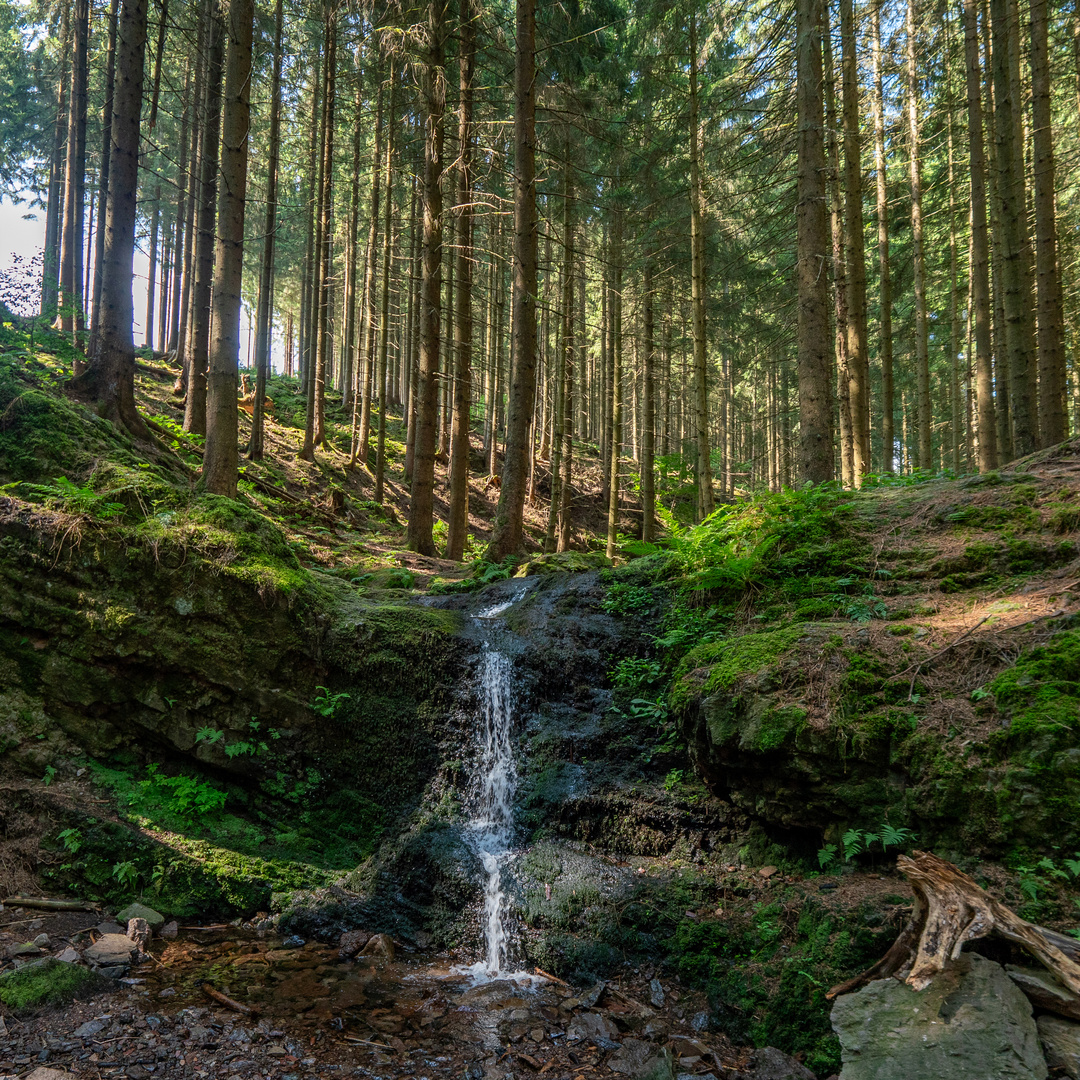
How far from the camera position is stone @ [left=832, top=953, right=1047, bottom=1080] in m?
2.83

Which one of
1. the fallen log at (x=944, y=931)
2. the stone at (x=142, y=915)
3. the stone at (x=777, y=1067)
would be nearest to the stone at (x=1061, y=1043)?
the fallen log at (x=944, y=931)

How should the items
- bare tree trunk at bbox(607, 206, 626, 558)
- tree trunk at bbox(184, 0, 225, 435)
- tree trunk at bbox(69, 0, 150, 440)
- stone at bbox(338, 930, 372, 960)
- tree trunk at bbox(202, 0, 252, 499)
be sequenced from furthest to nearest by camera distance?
bare tree trunk at bbox(607, 206, 626, 558)
tree trunk at bbox(184, 0, 225, 435)
tree trunk at bbox(69, 0, 150, 440)
tree trunk at bbox(202, 0, 252, 499)
stone at bbox(338, 930, 372, 960)

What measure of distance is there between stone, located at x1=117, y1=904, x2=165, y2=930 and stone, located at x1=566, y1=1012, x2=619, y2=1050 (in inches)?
135

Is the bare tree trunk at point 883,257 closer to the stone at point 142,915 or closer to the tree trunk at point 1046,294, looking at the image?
the tree trunk at point 1046,294

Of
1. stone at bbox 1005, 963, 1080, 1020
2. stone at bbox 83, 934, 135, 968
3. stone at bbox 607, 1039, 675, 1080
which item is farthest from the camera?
stone at bbox 83, 934, 135, 968

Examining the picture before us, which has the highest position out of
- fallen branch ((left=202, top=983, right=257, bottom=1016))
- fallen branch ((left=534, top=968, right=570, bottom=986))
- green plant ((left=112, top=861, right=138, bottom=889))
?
green plant ((left=112, top=861, right=138, bottom=889))

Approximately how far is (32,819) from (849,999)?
6.29 metres

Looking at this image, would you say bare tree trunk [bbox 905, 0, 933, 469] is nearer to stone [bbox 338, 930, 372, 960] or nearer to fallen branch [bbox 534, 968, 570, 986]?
fallen branch [bbox 534, 968, 570, 986]

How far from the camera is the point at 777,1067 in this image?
3.68m

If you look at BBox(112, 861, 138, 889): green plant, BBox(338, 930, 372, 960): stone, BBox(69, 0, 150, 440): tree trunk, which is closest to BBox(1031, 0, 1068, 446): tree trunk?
BBox(338, 930, 372, 960): stone

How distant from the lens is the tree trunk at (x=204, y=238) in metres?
11.6

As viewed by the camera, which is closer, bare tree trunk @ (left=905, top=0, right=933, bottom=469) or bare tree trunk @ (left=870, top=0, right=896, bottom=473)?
bare tree trunk @ (left=870, top=0, right=896, bottom=473)

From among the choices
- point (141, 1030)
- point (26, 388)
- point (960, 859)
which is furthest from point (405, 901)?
point (26, 388)

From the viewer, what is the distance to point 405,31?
1084 centimetres
